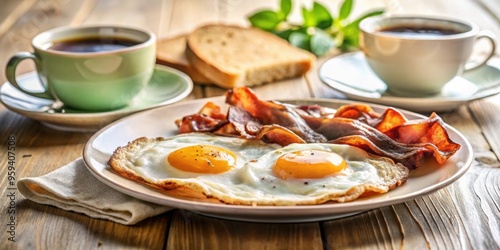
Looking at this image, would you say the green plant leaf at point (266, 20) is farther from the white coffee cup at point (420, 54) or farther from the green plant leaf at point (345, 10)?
the white coffee cup at point (420, 54)

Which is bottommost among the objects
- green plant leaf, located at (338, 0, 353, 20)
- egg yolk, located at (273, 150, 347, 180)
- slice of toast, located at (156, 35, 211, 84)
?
slice of toast, located at (156, 35, 211, 84)

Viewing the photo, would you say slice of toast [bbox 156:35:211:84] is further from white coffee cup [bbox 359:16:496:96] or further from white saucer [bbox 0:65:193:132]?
white coffee cup [bbox 359:16:496:96]

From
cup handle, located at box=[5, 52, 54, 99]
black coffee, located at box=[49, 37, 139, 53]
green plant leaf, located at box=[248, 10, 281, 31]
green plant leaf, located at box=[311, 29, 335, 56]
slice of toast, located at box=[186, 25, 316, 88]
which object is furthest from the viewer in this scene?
green plant leaf, located at box=[248, 10, 281, 31]

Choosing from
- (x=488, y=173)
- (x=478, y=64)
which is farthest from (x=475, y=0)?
(x=488, y=173)

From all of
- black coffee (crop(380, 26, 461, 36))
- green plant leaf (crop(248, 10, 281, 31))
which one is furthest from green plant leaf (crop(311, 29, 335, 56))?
black coffee (crop(380, 26, 461, 36))

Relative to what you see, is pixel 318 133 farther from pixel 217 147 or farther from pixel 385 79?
pixel 385 79

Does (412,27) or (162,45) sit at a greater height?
(412,27)

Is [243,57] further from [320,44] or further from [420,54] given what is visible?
[420,54]
